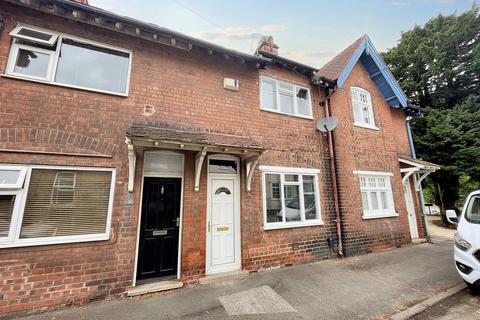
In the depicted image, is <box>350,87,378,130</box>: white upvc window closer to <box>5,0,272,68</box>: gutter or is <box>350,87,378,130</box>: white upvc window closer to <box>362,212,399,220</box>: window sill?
<box>362,212,399,220</box>: window sill

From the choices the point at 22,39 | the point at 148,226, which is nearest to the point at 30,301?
the point at 148,226

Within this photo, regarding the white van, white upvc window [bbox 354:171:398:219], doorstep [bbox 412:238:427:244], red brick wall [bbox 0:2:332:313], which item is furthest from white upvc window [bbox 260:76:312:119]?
doorstep [bbox 412:238:427:244]

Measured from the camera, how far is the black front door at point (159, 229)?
4.87 meters

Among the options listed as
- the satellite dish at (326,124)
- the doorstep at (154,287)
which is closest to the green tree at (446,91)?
the satellite dish at (326,124)

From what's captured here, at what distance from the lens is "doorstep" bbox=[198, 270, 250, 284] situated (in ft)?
16.6

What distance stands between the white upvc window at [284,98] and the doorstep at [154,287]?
571cm

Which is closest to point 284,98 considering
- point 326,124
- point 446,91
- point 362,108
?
point 326,124

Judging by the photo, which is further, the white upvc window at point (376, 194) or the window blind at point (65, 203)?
the white upvc window at point (376, 194)

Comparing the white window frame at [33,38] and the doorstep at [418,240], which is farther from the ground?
the white window frame at [33,38]

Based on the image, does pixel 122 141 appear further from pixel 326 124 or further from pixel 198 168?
pixel 326 124

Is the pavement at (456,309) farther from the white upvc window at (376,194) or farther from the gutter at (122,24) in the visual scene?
the gutter at (122,24)

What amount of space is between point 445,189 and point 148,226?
731 inches

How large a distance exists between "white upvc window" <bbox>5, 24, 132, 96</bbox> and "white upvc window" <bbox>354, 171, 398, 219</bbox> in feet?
28.8

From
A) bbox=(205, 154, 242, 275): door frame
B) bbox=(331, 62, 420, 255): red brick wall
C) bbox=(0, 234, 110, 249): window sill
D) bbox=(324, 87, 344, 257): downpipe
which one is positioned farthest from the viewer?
bbox=(331, 62, 420, 255): red brick wall
